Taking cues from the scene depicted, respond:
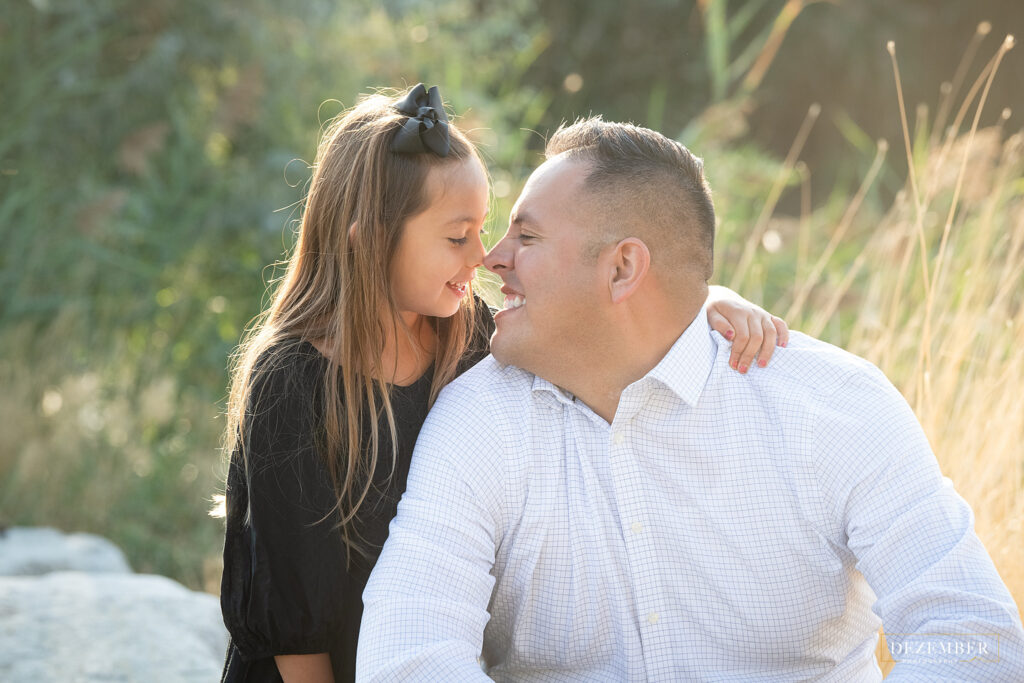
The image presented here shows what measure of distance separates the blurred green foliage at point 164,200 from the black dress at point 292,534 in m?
2.28

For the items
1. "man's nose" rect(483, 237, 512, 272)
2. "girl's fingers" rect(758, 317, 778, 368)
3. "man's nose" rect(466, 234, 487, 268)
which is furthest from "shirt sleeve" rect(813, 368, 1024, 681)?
"man's nose" rect(466, 234, 487, 268)

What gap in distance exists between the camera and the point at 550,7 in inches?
399

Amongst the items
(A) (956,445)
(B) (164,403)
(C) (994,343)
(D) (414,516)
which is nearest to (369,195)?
(D) (414,516)

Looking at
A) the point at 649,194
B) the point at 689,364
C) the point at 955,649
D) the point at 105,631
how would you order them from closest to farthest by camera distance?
the point at 955,649, the point at 689,364, the point at 649,194, the point at 105,631

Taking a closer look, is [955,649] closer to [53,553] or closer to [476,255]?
[476,255]

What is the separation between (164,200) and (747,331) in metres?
5.09

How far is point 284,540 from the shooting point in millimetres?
2244

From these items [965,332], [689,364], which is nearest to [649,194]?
[689,364]

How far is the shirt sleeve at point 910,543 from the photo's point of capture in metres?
1.86

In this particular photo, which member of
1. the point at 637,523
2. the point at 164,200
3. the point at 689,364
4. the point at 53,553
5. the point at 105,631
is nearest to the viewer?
the point at 637,523

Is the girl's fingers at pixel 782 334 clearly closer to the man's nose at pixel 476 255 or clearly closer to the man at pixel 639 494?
the man at pixel 639 494

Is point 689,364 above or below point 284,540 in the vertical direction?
above

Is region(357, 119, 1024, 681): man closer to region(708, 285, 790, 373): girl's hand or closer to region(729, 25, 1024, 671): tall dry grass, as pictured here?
region(708, 285, 790, 373): girl's hand

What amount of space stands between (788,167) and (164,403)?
335cm
